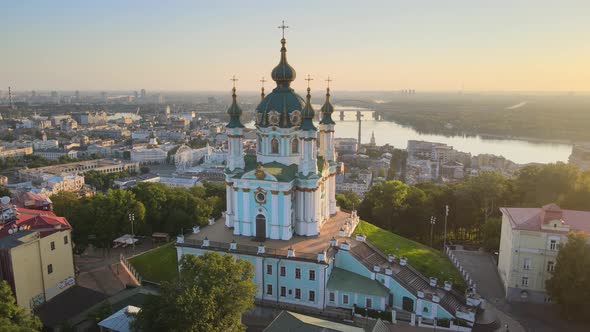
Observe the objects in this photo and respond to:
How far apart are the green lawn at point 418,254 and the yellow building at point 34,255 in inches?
708

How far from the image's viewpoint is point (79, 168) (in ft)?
275

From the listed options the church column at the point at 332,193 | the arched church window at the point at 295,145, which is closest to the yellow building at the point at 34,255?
the arched church window at the point at 295,145

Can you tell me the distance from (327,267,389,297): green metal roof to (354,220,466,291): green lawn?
454 centimetres

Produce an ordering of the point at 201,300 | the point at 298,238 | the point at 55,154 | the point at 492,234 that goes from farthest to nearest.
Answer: the point at 55,154 → the point at 492,234 → the point at 298,238 → the point at 201,300

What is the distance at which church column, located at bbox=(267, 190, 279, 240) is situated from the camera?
25.5 m

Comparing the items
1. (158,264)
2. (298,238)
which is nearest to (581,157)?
(298,238)

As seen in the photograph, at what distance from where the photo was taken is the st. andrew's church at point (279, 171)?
25.6 m

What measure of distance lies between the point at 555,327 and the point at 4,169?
309ft

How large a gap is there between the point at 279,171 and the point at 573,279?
52.6 ft

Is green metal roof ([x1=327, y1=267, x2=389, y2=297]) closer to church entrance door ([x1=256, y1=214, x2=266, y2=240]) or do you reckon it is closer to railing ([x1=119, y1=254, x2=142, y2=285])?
church entrance door ([x1=256, y1=214, x2=266, y2=240])

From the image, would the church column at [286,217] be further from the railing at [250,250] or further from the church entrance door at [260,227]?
the railing at [250,250]

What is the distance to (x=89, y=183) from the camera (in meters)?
72.6

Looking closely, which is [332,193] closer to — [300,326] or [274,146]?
[274,146]

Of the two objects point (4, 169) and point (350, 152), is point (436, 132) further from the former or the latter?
point (4, 169)
